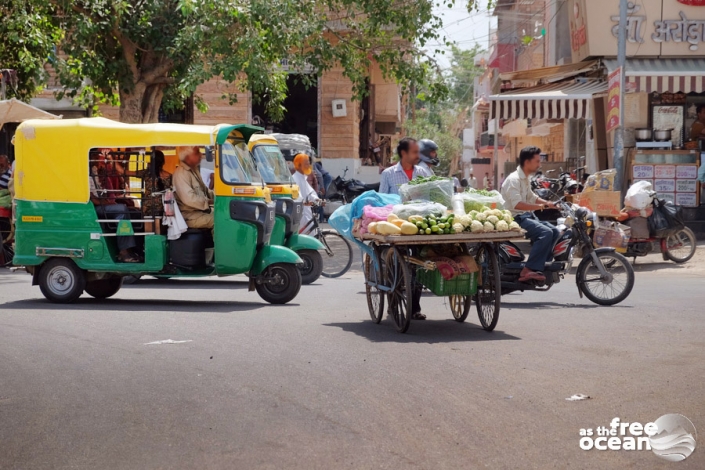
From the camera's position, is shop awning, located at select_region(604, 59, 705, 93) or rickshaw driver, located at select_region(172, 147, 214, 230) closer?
rickshaw driver, located at select_region(172, 147, 214, 230)

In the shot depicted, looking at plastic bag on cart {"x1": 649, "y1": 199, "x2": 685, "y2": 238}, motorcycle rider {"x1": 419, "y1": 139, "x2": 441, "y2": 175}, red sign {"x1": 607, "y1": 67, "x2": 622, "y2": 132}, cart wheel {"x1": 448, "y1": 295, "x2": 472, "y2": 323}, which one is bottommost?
cart wheel {"x1": 448, "y1": 295, "x2": 472, "y2": 323}

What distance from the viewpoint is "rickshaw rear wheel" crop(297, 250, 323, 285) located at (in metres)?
14.6

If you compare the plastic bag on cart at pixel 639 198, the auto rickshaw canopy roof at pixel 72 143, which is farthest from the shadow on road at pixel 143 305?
the plastic bag on cart at pixel 639 198

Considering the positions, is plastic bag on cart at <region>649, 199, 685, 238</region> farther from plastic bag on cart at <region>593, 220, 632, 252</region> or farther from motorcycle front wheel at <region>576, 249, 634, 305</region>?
motorcycle front wheel at <region>576, 249, 634, 305</region>

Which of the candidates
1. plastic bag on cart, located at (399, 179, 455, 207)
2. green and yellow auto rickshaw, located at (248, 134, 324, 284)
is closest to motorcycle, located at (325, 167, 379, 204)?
green and yellow auto rickshaw, located at (248, 134, 324, 284)

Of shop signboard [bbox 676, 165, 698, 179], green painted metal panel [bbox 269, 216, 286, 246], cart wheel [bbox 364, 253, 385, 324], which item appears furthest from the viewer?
shop signboard [bbox 676, 165, 698, 179]

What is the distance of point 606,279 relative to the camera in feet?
37.1

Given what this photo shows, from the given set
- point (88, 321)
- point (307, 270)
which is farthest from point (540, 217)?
point (88, 321)

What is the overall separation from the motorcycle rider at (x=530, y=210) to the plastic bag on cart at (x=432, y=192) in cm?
167

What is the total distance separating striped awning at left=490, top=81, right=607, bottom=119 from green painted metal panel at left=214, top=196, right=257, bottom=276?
37.9ft

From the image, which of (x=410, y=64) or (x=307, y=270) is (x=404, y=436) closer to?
(x=307, y=270)

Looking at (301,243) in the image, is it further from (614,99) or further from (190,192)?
(614,99)

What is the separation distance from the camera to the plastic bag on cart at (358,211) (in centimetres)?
989

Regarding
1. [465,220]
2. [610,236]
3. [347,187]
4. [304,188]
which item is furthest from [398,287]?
[347,187]
